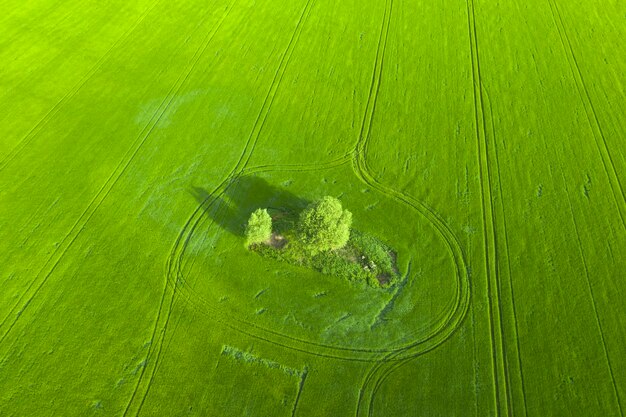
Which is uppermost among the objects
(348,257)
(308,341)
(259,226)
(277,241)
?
(259,226)

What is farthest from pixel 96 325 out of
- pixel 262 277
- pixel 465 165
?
pixel 465 165

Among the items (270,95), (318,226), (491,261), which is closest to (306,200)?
(318,226)

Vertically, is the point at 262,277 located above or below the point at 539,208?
below

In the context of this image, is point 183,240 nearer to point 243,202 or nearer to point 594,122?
point 243,202

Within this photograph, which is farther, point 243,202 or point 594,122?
point 594,122

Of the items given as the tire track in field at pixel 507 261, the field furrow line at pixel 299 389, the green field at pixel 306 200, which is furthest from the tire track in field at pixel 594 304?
the field furrow line at pixel 299 389

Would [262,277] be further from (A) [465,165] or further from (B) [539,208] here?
(B) [539,208]
